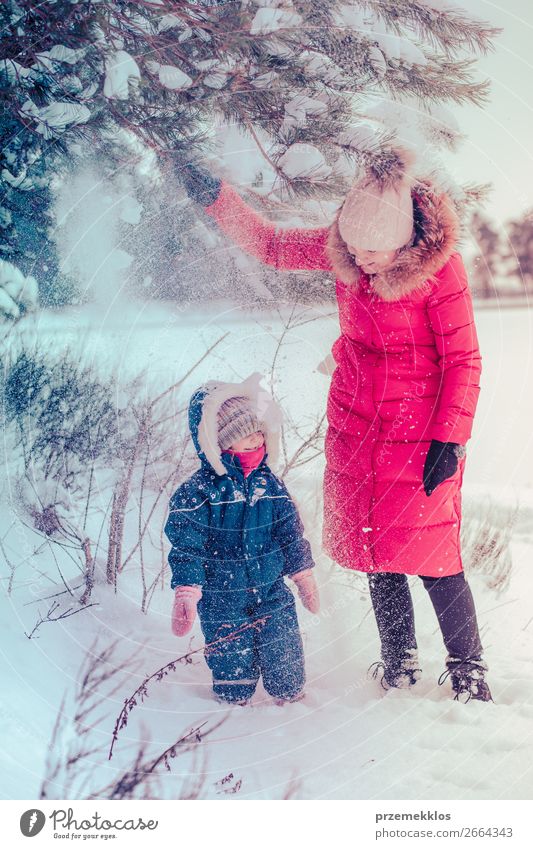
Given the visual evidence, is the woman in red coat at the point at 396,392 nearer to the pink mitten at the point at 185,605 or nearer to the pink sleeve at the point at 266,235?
the pink sleeve at the point at 266,235

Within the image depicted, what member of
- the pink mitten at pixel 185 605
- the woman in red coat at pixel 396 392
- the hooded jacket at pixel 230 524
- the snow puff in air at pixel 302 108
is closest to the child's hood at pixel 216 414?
the hooded jacket at pixel 230 524

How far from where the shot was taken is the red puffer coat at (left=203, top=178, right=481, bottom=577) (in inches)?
48.6

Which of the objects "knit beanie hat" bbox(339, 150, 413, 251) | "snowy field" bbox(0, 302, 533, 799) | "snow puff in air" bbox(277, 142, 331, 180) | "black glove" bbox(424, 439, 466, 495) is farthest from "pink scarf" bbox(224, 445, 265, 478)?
"snow puff in air" bbox(277, 142, 331, 180)

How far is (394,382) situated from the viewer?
4.18ft

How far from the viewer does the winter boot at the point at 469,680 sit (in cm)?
132

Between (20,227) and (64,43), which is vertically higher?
(64,43)

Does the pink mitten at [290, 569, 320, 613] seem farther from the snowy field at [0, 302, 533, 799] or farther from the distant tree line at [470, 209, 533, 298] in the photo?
the distant tree line at [470, 209, 533, 298]

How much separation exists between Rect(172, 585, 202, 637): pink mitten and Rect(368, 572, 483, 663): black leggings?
0.32 metres

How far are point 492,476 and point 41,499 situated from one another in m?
0.90

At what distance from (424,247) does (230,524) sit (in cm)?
57
